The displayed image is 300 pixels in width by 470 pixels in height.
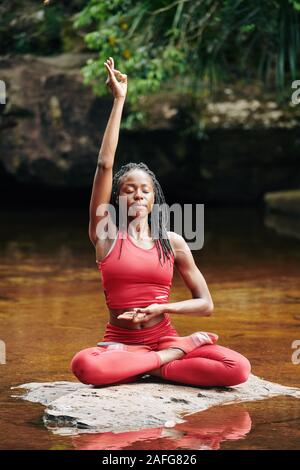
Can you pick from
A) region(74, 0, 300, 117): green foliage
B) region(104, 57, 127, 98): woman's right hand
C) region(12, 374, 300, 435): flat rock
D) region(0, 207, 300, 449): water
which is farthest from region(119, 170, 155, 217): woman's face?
region(74, 0, 300, 117): green foliage

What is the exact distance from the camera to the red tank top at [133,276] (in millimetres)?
4871

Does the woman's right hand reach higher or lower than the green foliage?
lower

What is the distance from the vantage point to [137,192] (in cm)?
493

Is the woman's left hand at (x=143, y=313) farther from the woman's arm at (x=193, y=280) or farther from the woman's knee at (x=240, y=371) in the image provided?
the woman's knee at (x=240, y=371)

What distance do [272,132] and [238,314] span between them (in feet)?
21.6

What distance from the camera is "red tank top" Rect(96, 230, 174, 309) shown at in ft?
16.0

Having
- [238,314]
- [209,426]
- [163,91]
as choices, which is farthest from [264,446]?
[163,91]

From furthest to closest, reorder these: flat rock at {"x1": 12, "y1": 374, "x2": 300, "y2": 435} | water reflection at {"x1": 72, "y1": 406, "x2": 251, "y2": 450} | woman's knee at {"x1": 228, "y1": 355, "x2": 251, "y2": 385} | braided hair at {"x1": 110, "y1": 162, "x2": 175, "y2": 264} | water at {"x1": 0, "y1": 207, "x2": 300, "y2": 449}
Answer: braided hair at {"x1": 110, "y1": 162, "x2": 175, "y2": 264} → woman's knee at {"x1": 228, "y1": 355, "x2": 251, "y2": 385} → flat rock at {"x1": 12, "y1": 374, "x2": 300, "y2": 435} → water at {"x1": 0, "y1": 207, "x2": 300, "y2": 449} → water reflection at {"x1": 72, "y1": 406, "x2": 251, "y2": 450}

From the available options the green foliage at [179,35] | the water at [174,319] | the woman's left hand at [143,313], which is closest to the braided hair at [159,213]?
the woman's left hand at [143,313]

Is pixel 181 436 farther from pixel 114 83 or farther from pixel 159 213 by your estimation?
pixel 114 83

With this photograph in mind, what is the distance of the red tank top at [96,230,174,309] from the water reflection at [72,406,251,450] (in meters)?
0.63

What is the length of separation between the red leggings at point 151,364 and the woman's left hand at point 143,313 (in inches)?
5.9

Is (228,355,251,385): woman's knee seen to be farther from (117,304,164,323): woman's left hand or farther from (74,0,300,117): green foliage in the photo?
(74,0,300,117): green foliage

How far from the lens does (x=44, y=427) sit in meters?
4.40
